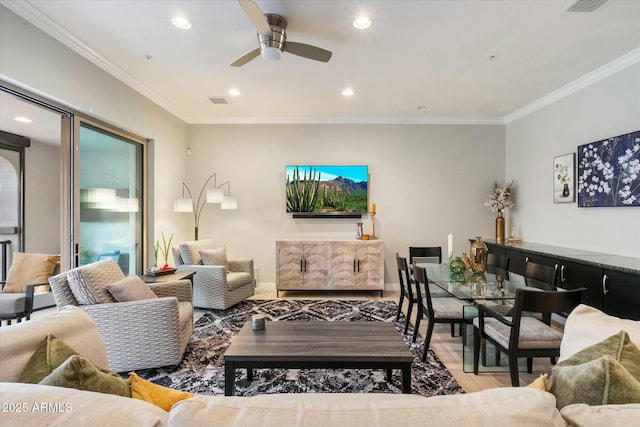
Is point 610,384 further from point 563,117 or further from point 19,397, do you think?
point 563,117

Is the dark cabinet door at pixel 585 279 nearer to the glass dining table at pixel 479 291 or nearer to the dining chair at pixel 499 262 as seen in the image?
the dining chair at pixel 499 262

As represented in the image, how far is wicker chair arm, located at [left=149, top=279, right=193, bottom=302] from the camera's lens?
117 inches

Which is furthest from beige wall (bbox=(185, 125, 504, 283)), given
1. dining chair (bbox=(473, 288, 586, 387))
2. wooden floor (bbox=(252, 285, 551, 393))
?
dining chair (bbox=(473, 288, 586, 387))

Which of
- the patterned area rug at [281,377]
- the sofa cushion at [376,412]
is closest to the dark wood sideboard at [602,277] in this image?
the patterned area rug at [281,377]

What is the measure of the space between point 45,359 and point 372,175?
479 centimetres

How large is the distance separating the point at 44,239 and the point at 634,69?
6.50 meters

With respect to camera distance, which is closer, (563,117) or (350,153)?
(563,117)

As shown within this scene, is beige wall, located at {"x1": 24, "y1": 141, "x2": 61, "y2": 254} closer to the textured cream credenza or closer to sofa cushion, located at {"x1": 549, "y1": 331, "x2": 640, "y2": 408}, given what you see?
the textured cream credenza

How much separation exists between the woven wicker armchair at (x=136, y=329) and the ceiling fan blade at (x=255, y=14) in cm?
226

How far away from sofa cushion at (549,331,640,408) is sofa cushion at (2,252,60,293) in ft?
13.4

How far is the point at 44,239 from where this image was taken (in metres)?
3.38

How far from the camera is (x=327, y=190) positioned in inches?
205

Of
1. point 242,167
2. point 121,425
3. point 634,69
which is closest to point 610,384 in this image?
point 121,425

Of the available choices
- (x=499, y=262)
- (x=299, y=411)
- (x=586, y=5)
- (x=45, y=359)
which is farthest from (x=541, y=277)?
(x=45, y=359)
